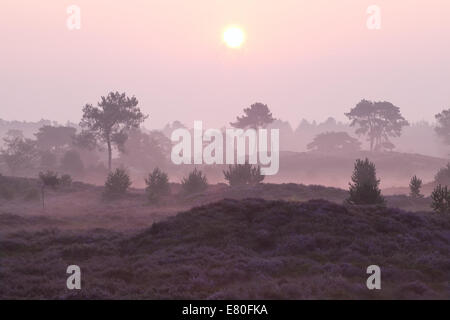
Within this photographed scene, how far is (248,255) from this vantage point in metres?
16.1

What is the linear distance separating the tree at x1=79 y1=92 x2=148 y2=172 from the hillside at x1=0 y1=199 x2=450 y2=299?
45110 millimetres

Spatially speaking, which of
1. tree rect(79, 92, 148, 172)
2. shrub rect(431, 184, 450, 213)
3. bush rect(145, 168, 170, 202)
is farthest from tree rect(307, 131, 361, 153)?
shrub rect(431, 184, 450, 213)

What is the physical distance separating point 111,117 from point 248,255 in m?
54.2

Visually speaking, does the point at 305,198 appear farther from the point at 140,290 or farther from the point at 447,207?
the point at 140,290

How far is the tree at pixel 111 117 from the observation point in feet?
215

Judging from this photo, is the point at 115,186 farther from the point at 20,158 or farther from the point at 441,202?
the point at 20,158

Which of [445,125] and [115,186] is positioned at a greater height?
[445,125]

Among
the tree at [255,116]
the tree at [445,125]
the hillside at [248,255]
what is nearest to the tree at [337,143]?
the tree at [445,125]

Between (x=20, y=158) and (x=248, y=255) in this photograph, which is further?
(x=20, y=158)

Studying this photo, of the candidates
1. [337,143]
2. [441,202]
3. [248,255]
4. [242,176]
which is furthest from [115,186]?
[337,143]

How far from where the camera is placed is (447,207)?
24.3 metres

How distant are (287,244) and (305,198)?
18.7m

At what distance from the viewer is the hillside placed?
12.5m

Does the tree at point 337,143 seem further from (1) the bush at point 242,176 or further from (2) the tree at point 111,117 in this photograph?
(1) the bush at point 242,176
